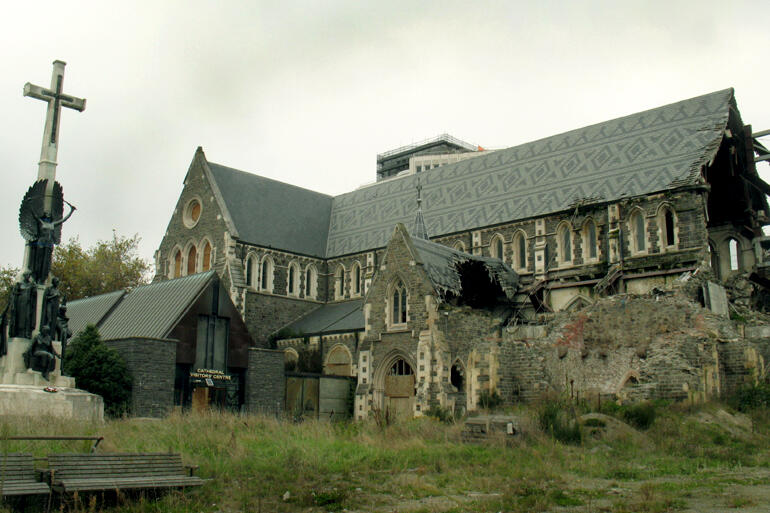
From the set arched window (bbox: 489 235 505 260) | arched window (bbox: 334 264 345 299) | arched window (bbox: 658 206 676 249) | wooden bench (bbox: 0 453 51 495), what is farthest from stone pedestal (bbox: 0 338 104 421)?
arched window (bbox: 334 264 345 299)

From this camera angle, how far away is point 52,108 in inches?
787

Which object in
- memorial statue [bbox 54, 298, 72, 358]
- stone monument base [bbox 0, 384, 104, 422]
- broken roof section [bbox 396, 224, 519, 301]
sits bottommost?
stone monument base [bbox 0, 384, 104, 422]

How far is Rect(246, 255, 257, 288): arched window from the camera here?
3991 cm

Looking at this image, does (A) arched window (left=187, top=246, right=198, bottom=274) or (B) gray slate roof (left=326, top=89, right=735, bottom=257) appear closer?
(B) gray slate roof (left=326, top=89, right=735, bottom=257)

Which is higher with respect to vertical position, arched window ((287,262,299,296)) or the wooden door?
arched window ((287,262,299,296))

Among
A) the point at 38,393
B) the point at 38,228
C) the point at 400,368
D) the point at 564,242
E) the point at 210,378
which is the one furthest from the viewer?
the point at 564,242

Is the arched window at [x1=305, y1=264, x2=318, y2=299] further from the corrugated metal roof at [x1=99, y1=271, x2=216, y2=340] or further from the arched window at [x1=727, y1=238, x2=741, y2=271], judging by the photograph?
the arched window at [x1=727, y1=238, x2=741, y2=271]

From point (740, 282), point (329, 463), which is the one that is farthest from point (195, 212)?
point (329, 463)

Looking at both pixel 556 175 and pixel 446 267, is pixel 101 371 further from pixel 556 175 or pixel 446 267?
pixel 556 175

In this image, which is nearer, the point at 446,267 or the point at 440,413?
the point at 440,413

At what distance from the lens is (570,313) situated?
26125 millimetres

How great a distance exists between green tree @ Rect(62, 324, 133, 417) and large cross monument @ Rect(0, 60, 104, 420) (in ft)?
12.8

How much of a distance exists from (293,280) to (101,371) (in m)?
19.8

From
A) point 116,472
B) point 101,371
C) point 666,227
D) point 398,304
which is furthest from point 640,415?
point 101,371
